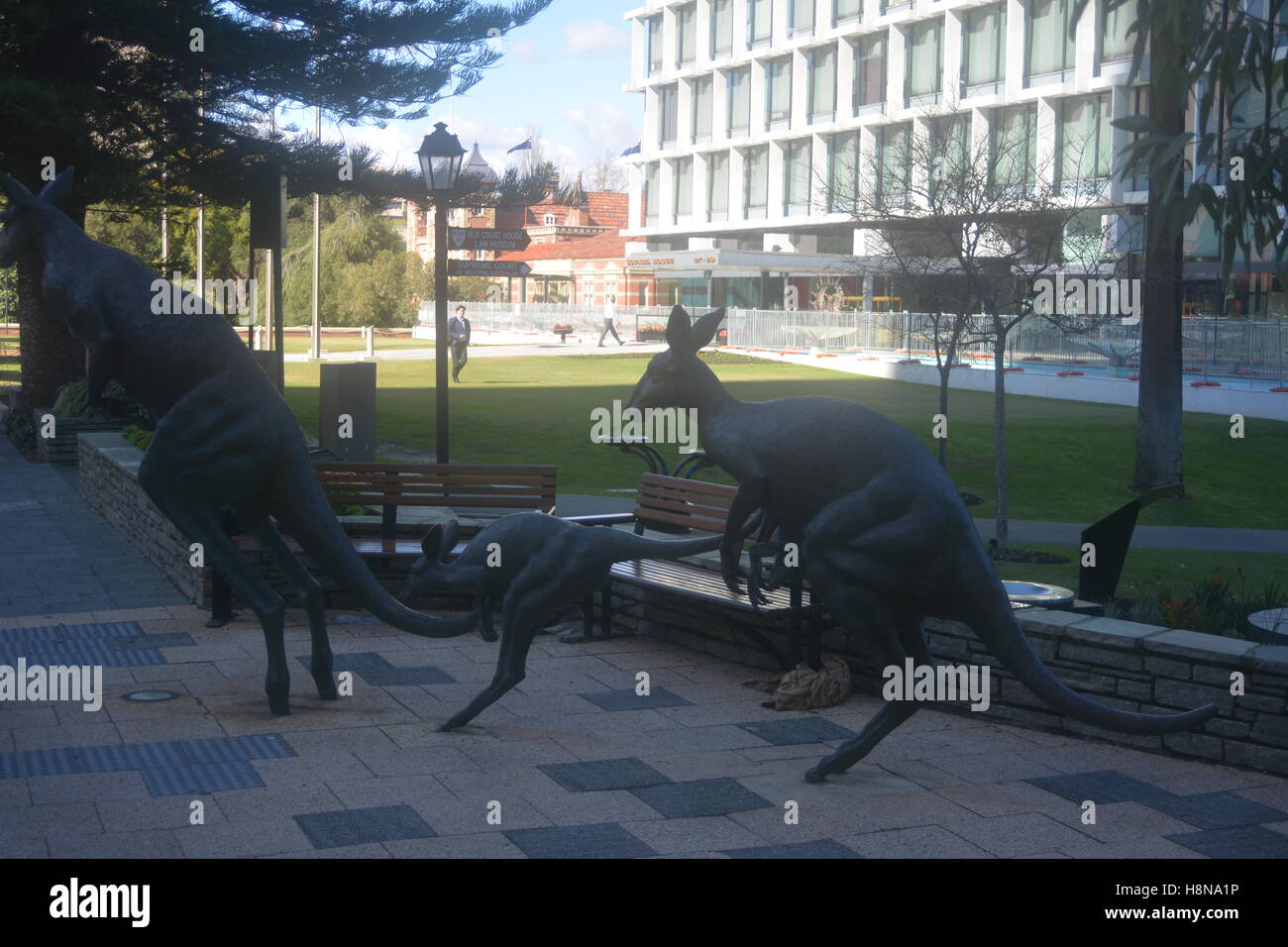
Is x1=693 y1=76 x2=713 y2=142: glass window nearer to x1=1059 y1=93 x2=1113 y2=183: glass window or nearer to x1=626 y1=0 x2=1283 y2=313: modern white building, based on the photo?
x1=626 y1=0 x2=1283 y2=313: modern white building

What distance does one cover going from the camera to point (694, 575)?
915 centimetres

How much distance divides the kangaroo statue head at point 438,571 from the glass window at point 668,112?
6444cm

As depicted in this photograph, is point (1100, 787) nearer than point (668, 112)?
Yes

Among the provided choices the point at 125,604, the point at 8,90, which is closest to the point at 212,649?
the point at 125,604

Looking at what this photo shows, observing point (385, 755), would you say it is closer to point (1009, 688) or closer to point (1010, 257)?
point (1009, 688)

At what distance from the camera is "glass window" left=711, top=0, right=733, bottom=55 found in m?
65.5

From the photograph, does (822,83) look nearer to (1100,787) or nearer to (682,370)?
(682,370)

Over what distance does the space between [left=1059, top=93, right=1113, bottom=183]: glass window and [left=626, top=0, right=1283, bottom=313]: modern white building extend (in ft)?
0.22

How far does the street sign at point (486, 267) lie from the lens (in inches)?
500

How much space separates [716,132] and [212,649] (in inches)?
2379

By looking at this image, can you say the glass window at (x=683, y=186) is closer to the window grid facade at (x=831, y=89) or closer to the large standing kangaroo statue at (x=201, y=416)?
the window grid facade at (x=831, y=89)

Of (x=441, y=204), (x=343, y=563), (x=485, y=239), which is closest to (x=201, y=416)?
(x=343, y=563)

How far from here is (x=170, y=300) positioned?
7402mm

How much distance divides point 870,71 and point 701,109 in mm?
12846
